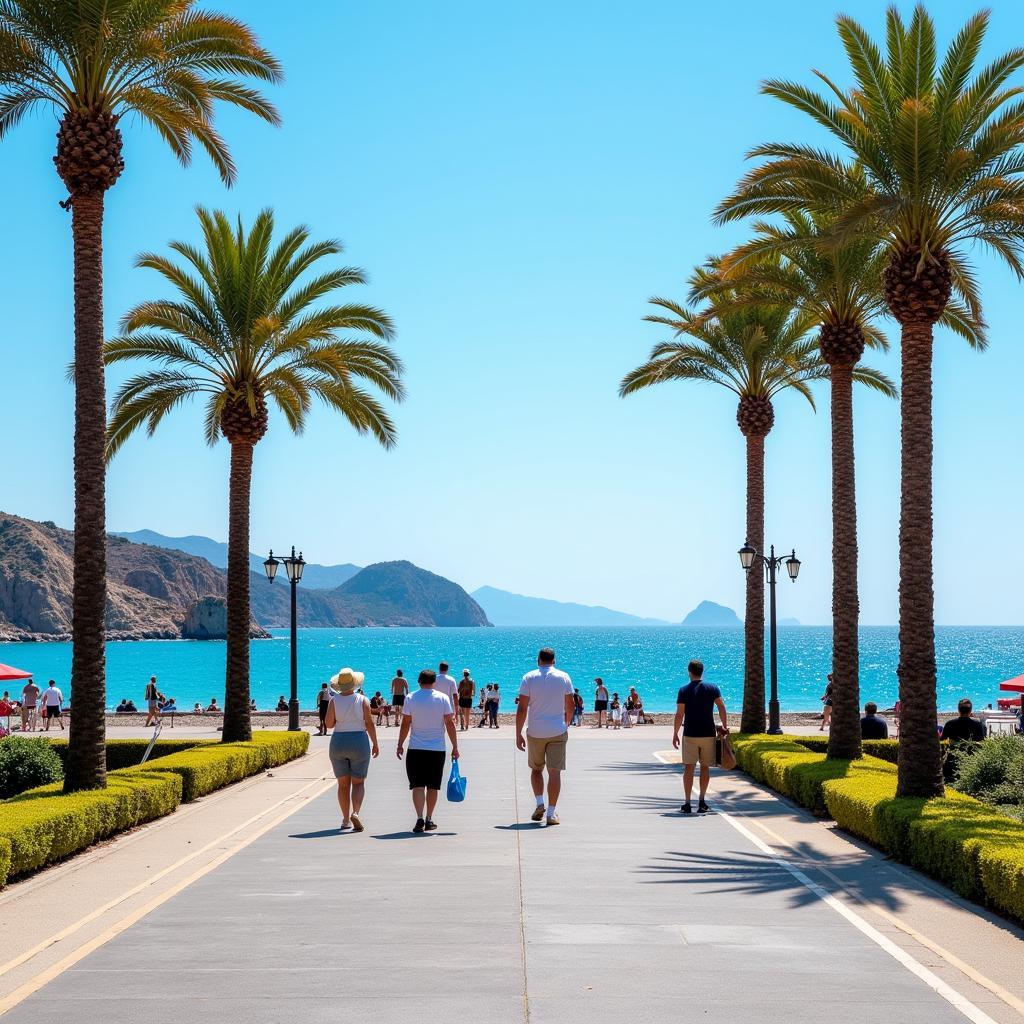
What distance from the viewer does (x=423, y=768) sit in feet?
46.1

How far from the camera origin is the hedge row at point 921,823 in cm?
996

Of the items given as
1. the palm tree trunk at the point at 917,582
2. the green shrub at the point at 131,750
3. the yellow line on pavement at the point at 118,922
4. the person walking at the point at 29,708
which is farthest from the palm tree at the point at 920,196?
the person walking at the point at 29,708

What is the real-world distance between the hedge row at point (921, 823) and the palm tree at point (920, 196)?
3.68 feet

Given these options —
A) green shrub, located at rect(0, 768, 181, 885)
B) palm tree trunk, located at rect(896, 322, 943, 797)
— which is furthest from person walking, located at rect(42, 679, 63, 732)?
palm tree trunk, located at rect(896, 322, 943, 797)

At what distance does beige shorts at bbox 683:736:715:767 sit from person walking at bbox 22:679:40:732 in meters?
26.0

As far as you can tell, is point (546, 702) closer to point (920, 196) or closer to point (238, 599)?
point (920, 196)

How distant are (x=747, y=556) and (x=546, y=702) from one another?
578 inches

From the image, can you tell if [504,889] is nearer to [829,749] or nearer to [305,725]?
[829,749]

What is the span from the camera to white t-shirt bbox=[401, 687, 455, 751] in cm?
1402

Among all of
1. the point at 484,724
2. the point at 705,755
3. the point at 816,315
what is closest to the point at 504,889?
the point at 705,755

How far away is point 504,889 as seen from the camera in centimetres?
1064

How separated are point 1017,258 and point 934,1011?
13049mm

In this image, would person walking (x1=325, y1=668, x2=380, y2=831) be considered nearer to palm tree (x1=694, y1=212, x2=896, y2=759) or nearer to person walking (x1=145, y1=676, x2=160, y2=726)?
palm tree (x1=694, y1=212, x2=896, y2=759)

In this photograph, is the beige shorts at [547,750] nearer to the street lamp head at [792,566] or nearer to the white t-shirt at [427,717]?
the white t-shirt at [427,717]
